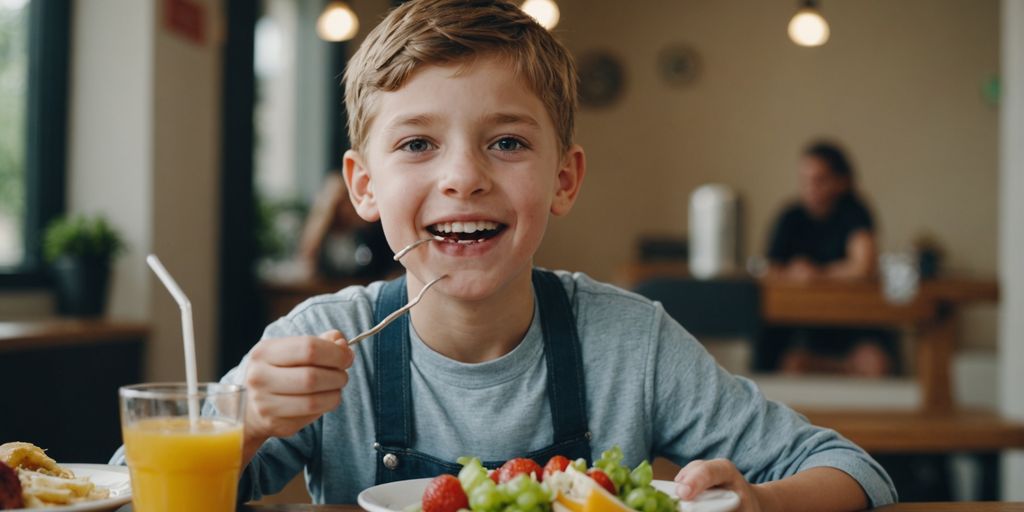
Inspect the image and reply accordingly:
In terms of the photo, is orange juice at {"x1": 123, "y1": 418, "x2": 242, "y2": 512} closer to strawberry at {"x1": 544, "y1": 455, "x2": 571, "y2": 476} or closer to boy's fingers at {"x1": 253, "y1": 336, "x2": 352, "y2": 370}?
boy's fingers at {"x1": 253, "y1": 336, "x2": 352, "y2": 370}

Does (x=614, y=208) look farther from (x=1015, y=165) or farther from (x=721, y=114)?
(x=1015, y=165)

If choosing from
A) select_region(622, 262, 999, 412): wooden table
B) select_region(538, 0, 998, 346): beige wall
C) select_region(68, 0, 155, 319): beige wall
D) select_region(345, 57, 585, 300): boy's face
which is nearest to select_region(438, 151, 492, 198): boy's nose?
select_region(345, 57, 585, 300): boy's face

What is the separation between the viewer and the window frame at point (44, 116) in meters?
3.41

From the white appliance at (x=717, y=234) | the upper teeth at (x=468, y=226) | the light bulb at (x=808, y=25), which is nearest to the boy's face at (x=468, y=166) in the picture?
the upper teeth at (x=468, y=226)

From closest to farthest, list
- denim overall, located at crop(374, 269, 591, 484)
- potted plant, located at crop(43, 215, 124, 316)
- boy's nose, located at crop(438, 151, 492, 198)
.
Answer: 1. boy's nose, located at crop(438, 151, 492, 198)
2. denim overall, located at crop(374, 269, 591, 484)
3. potted plant, located at crop(43, 215, 124, 316)

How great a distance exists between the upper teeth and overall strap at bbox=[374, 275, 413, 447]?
0.18 metres

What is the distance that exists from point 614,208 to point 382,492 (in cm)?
708

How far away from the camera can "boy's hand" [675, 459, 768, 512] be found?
911mm

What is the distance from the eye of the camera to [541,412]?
124 centimetres

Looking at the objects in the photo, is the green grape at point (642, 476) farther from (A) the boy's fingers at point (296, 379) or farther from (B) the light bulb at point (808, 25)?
(B) the light bulb at point (808, 25)

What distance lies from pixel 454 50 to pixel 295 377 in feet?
1.51

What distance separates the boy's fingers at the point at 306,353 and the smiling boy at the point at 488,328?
0.21 meters

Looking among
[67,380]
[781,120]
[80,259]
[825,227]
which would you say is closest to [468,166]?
[67,380]

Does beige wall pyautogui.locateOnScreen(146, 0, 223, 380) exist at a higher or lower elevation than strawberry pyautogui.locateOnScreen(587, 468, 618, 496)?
higher
